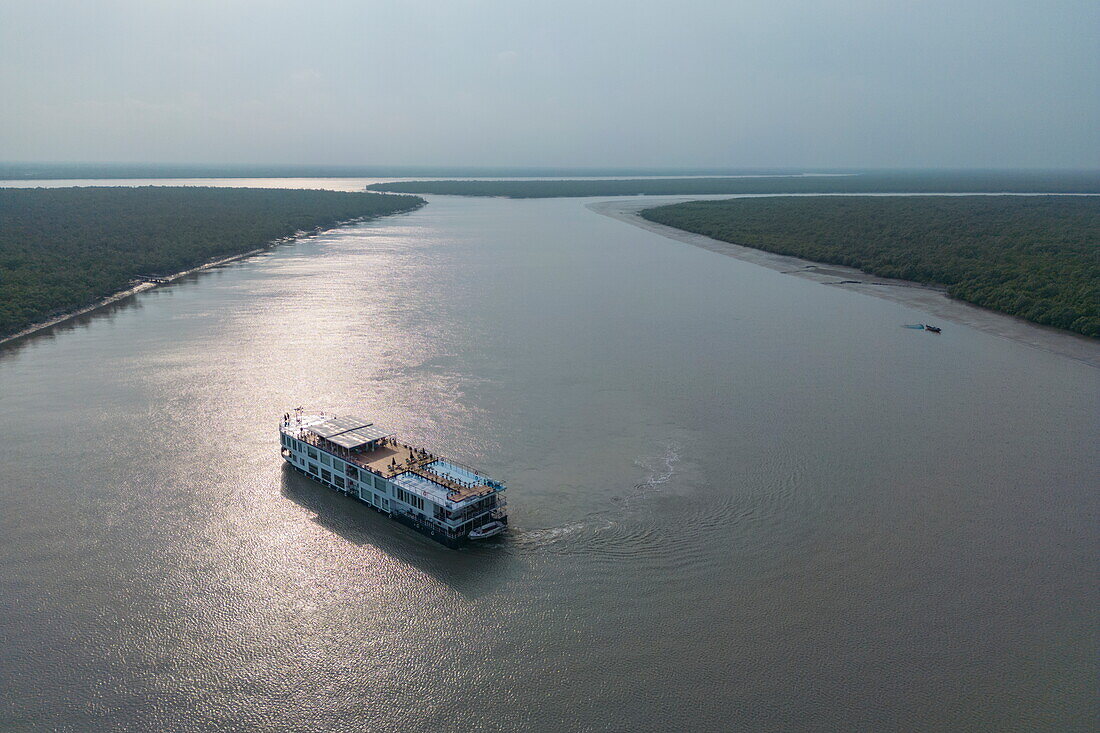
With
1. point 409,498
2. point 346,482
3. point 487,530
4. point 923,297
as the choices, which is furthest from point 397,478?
point 923,297

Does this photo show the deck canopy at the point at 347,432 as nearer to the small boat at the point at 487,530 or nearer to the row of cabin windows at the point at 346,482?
the row of cabin windows at the point at 346,482

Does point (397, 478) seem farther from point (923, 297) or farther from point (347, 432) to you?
point (923, 297)

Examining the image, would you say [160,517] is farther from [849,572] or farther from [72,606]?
[849,572]

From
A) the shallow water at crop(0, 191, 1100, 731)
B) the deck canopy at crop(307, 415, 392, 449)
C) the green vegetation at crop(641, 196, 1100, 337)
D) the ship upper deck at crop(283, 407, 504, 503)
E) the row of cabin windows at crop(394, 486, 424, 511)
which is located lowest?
the shallow water at crop(0, 191, 1100, 731)

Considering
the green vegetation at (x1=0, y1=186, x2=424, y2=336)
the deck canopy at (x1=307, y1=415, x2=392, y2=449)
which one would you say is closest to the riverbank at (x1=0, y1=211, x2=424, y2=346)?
the green vegetation at (x1=0, y1=186, x2=424, y2=336)

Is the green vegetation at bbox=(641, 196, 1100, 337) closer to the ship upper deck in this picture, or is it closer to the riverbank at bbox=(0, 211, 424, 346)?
the ship upper deck

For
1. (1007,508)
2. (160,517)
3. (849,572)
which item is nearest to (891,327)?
(1007,508)

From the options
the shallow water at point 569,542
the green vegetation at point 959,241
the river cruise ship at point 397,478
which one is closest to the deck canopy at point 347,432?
the river cruise ship at point 397,478
